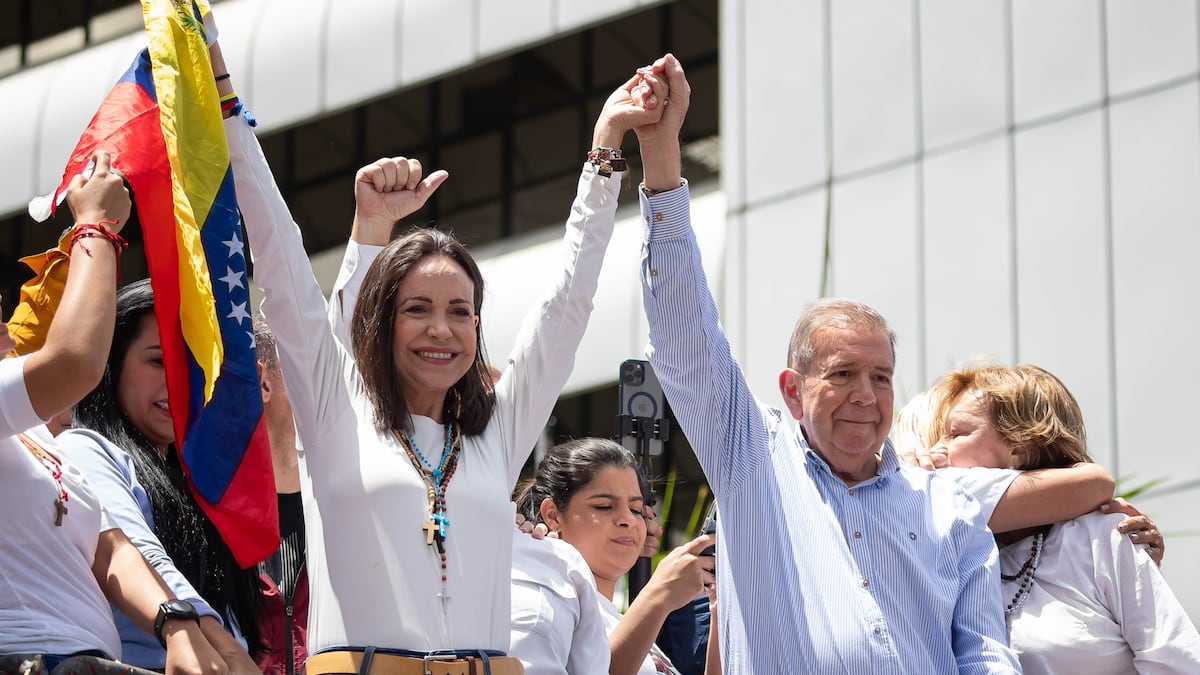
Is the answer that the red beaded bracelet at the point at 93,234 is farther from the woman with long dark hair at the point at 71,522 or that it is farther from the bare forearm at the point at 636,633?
the bare forearm at the point at 636,633

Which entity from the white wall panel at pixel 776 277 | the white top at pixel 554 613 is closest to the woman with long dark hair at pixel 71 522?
the white top at pixel 554 613

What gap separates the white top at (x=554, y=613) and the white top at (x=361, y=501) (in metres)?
0.58

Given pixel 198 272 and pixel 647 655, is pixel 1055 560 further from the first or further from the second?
pixel 198 272

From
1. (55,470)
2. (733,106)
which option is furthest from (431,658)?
(733,106)

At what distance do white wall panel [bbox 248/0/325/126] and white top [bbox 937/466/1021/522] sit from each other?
34.1ft

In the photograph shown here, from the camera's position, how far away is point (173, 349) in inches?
140

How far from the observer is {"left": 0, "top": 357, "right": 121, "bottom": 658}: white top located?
122 inches

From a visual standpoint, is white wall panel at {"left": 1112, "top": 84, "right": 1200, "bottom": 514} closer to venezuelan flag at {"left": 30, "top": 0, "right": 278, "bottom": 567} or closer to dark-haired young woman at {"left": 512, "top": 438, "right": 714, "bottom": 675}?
dark-haired young woman at {"left": 512, "top": 438, "right": 714, "bottom": 675}

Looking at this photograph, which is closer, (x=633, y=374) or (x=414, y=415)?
(x=414, y=415)

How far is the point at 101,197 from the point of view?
332 centimetres

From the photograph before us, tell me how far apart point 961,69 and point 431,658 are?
27.5ft

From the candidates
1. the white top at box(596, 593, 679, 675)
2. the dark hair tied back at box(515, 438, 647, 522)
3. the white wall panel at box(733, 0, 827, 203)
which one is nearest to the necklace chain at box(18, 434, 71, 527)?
the white top at box(596, 593, 679, 675)

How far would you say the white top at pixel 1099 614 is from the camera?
13.1ft

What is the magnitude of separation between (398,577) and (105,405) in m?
0.91
